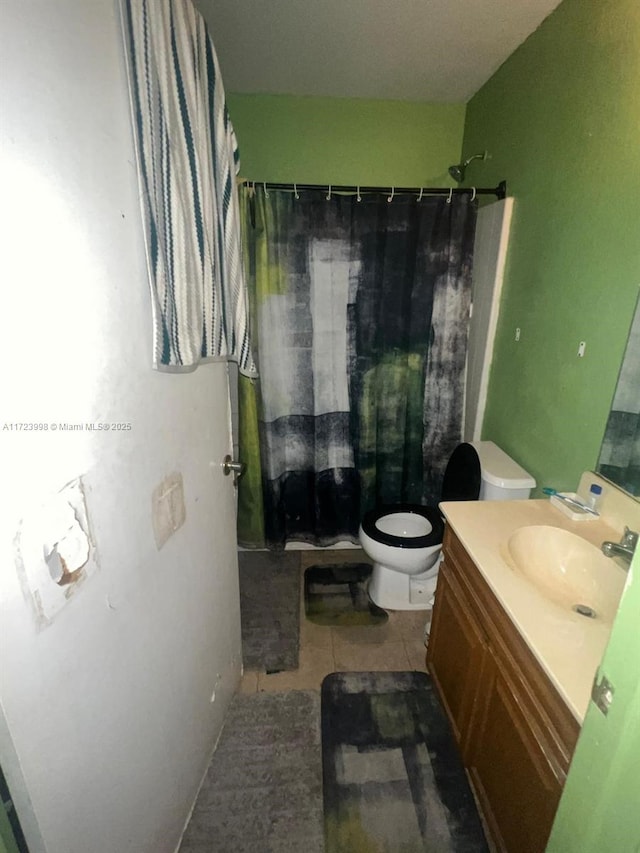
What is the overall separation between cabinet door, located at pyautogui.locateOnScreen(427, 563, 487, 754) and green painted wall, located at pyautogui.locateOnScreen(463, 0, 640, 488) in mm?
595

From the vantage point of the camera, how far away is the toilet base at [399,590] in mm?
2121

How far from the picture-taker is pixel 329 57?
1825 millimetres

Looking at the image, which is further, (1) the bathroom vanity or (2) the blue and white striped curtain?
(1) the bathroom vanity

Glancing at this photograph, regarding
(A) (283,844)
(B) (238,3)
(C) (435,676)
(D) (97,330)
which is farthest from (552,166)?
(A) (283,844)

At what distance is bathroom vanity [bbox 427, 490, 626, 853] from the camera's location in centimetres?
89

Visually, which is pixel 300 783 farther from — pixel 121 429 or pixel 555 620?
pixel 121 429

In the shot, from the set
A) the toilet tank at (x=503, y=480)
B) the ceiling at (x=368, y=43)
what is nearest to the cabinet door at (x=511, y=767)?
the toilet tank at (x=503, y=480)

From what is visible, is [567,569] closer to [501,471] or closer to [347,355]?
[501,471]

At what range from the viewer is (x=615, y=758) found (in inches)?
22.2

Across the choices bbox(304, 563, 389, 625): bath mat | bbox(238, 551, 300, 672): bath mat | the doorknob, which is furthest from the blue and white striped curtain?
bbox(304, 563, 389, 625): bath mat

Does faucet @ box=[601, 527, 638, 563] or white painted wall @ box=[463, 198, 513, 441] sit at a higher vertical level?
white painted wall @ box=[463, 198, 513, 441]

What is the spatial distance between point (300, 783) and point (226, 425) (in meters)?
1.22

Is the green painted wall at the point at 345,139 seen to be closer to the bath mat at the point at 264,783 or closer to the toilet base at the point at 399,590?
the toilet base at the point at 399,590

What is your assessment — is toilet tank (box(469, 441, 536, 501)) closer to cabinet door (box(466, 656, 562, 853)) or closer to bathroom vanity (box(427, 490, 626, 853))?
bathroom vanity (box(427, 490, 626, 853))
